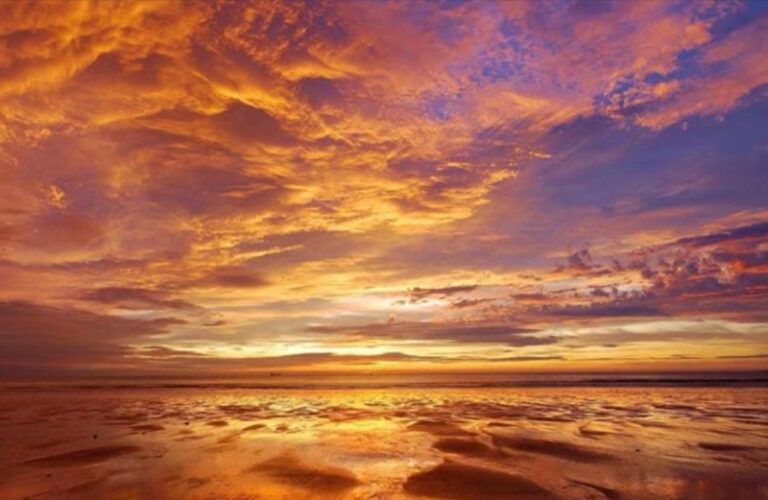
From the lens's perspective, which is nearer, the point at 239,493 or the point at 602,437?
the point at 239,493

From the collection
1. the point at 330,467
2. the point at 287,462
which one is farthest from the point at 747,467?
the point at 287,462

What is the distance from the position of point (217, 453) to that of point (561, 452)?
9.41 m

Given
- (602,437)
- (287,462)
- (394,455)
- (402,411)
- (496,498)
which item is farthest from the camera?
(402,411)

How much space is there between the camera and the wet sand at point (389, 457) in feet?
30.5

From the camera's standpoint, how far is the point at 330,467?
11.5 meters

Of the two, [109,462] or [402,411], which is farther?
[402,411]

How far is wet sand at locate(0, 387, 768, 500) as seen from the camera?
930cm

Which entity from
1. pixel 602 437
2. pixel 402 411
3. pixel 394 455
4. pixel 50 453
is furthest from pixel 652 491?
pixel 402 411

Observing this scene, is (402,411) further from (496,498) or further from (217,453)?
(496,498)

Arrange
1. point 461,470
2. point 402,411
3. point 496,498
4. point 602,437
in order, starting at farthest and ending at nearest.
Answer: point 402,411
point 602,437
point 461,470
point 496,498

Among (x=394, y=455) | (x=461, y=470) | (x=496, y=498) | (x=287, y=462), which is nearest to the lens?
(x=496, y=498)

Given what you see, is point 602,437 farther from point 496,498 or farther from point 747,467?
point 496,498

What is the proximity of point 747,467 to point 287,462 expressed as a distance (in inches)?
425

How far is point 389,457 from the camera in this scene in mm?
12734
